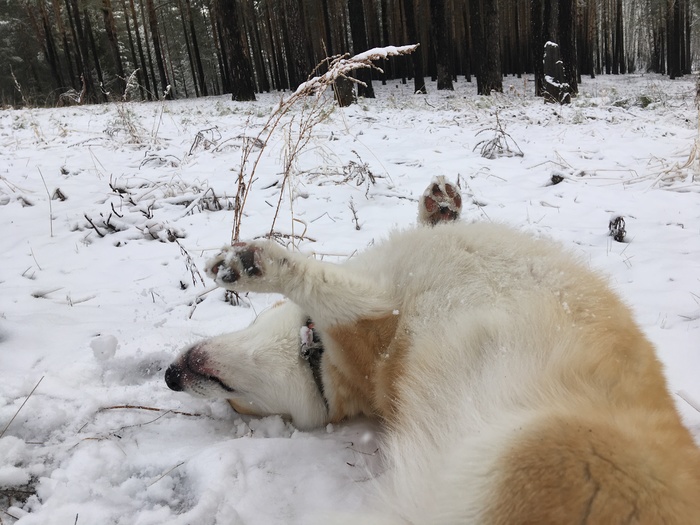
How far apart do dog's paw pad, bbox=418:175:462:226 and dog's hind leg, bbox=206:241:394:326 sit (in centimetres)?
86

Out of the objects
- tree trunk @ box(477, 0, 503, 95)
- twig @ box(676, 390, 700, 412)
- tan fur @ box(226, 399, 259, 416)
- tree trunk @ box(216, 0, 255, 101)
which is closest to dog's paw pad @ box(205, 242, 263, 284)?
tan fur @ box(226, 399, 259, 416)

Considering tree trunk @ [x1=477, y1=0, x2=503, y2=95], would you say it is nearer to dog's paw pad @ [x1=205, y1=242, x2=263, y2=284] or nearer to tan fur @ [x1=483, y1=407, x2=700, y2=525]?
dog's paw pad @ [x1=205, y1=242, x2=263, y2=284]

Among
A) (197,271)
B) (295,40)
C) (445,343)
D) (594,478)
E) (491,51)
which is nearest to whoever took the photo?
(594,478)

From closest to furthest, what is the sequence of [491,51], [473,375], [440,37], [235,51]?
[473,375] < [235,51] < [491,51] < [440,37]

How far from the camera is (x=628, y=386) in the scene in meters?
1.37

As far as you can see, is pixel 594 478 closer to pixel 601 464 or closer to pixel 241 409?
pixel 601 464

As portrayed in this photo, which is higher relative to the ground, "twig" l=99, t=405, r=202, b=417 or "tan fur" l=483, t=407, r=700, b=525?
"tan fur" l=483, t=407, r=700, b=525

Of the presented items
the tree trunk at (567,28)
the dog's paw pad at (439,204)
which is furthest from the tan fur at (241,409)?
the tree trunk at (567,28)

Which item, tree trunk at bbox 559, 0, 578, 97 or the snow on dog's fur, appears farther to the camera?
tree trunk at bbox 559, 0, 578, 97

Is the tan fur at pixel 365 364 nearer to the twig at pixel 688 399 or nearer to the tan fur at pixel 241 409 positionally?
the tan fur at pixel 241 409

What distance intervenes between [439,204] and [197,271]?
5.22ft

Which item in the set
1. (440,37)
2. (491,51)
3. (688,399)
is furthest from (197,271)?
(440,37)

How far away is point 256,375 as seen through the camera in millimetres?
1920

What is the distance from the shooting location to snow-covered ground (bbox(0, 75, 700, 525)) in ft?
4.79
